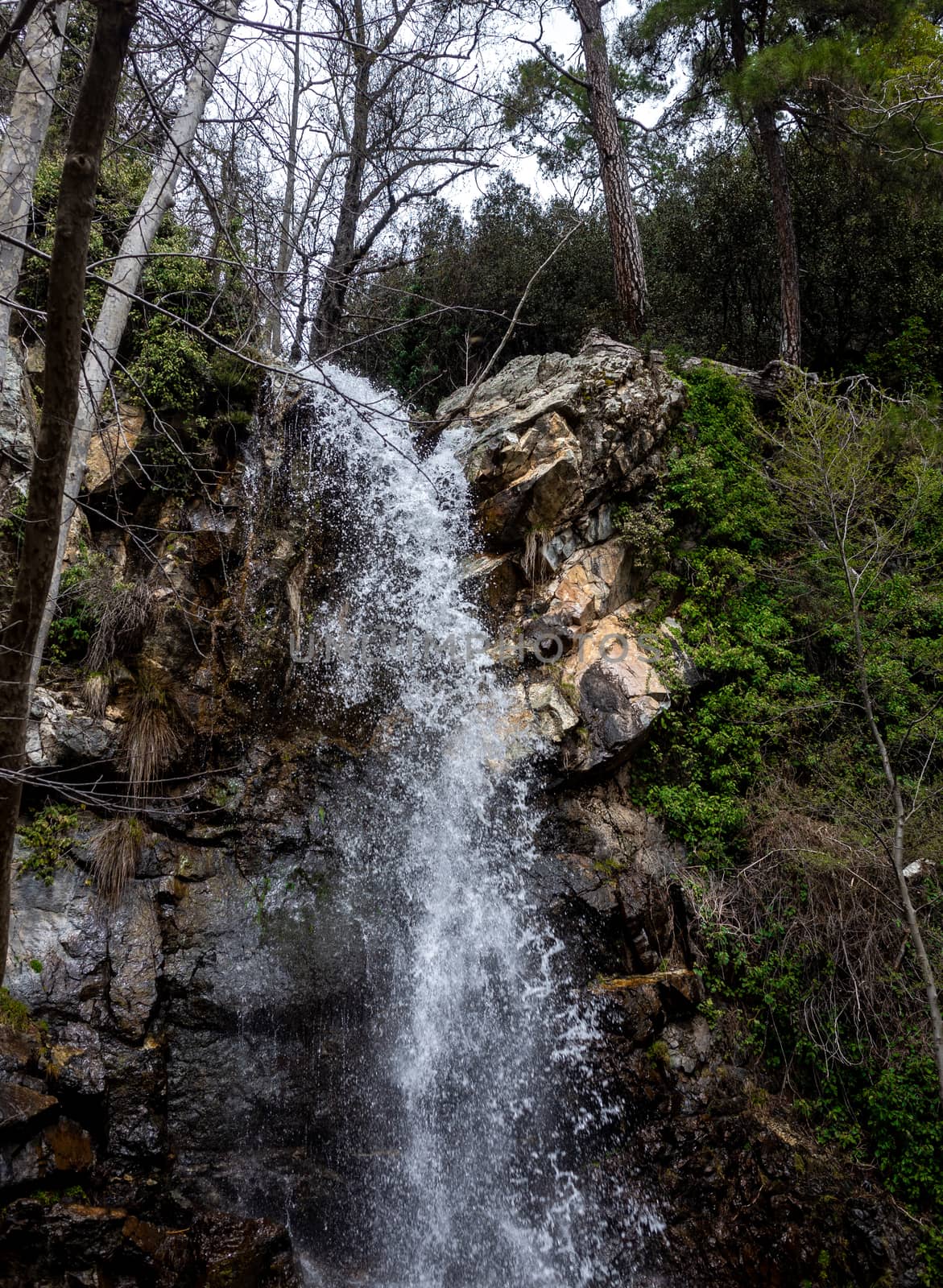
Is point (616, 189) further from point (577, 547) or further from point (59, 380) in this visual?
point (59, 380)

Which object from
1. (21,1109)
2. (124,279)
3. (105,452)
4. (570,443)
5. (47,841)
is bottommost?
(21,1109)

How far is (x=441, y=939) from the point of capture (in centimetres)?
585

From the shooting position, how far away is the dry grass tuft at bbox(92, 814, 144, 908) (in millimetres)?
5312

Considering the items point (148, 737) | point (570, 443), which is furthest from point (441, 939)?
point (570, 443)

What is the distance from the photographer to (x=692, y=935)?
629 cm

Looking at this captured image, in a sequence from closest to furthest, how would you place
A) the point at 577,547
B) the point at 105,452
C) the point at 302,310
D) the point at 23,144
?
the point at 302,310 < the point at 23,144 < the point at 105,452 < the point at 577,547

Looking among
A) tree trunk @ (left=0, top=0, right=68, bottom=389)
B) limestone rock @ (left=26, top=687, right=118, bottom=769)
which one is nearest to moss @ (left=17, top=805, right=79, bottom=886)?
limestone rock @ (left=26, top=687, right=118, bottom=769)

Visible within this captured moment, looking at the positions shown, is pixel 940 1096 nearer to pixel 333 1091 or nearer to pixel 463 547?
pixel 333 1091

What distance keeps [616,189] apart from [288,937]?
10.1 meters

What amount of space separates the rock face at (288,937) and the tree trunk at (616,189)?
2.93 metres

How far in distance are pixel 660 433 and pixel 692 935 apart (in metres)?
5.28

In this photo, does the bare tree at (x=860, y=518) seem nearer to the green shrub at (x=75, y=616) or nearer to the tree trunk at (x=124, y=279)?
the tree trunk at (x=124, y=279)

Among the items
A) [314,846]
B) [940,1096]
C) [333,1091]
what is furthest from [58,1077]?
[940,1096]

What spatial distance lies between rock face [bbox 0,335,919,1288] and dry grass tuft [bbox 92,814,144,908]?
0.07 metres
